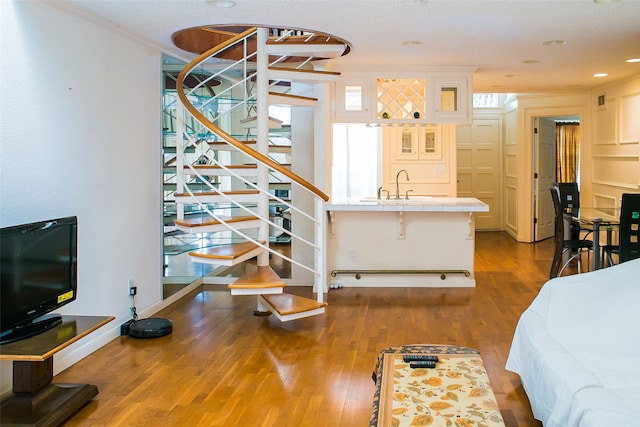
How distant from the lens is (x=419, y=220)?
6.43 metres

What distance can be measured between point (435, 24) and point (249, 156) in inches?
75.3

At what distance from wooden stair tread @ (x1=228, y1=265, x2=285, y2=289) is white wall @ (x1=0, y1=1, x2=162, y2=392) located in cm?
91

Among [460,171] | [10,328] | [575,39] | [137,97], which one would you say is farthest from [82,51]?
[460,171]

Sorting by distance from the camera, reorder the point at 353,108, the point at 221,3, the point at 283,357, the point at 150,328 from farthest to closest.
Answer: the point at 353,108
the point at 150,328
the point at 283,357
the point at 221,3

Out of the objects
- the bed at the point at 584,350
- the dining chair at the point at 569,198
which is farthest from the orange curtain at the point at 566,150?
the bed at the point at 584,350

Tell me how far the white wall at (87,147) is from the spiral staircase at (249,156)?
33 cm

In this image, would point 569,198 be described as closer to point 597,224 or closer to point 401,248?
point 597,224

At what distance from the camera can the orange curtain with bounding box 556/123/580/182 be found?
1084cm

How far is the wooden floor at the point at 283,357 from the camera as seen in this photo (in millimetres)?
3238

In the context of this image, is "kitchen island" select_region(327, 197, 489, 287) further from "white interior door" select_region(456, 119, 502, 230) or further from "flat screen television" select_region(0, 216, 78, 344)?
"white interior door" select_region(456, 119, 502, 230)

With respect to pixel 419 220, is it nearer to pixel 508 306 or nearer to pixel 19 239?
pixel 508 306

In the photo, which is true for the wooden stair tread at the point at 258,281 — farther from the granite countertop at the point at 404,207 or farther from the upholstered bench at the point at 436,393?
the upholstered bench at the point at 436,393

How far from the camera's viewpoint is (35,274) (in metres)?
3.21

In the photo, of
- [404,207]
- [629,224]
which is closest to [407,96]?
[404,207]
